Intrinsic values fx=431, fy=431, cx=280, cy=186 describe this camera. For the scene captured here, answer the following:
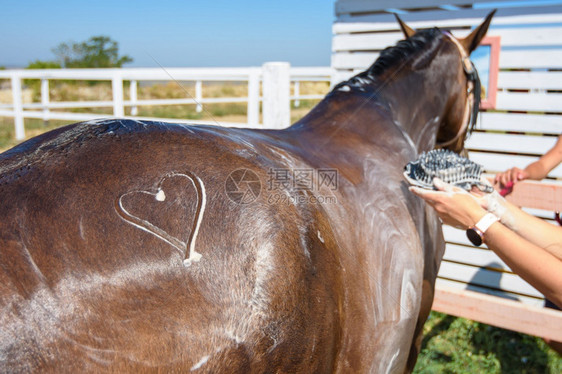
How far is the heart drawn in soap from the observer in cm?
104

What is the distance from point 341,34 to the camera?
4309 mm

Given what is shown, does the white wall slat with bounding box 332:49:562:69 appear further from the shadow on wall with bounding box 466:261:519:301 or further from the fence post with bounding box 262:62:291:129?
the fence post with bounding box 262:62:291:129

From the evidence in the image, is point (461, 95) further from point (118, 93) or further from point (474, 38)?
point (118, 93)

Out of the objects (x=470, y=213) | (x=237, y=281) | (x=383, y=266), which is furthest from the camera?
(x=383, y=266)

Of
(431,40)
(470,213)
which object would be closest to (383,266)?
(470,213)

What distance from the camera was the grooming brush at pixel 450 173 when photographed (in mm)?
1611

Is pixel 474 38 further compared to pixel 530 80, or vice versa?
pixel 530 80

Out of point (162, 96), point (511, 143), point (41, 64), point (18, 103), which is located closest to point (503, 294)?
point (511, 143)

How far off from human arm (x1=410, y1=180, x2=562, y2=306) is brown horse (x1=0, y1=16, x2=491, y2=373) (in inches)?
12.2

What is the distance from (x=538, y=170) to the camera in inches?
111

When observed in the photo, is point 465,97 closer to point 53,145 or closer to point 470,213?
point 470,213

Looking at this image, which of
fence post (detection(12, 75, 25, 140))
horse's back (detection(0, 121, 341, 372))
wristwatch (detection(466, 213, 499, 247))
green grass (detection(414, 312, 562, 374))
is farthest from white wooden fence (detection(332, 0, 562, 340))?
fence post (detection(12, 75, 25, 140))

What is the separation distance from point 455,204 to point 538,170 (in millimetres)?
1677

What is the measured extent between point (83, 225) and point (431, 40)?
2493 millimetres
